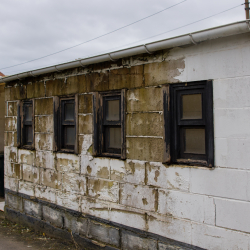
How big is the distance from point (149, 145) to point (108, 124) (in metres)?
1.02

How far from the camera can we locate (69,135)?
5891mm

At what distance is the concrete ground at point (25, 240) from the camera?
5.55 meters

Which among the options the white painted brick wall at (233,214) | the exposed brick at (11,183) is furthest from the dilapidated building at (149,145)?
the exposed brick at (11,183)

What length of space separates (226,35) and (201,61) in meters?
0.49

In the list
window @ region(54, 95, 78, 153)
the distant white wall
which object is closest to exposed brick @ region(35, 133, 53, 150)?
window @ region(54, 95, 78, 153)

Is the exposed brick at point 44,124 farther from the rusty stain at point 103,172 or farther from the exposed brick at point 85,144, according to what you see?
the rusty stain at point 103,172

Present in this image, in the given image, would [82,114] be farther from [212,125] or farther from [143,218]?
[212,125]

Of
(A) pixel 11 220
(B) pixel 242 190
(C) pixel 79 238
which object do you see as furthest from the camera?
(A) pixel 11 220

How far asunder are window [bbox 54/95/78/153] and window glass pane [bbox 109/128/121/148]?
1.02 meters

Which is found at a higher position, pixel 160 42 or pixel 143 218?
pixel 160 42

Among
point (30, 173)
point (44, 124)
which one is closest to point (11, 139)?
point (30, 173)

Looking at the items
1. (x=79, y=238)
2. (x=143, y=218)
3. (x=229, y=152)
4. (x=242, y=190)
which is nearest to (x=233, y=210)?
(x=242, y=190)

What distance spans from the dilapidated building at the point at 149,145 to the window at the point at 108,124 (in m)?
0.02

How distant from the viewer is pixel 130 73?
4621mm
